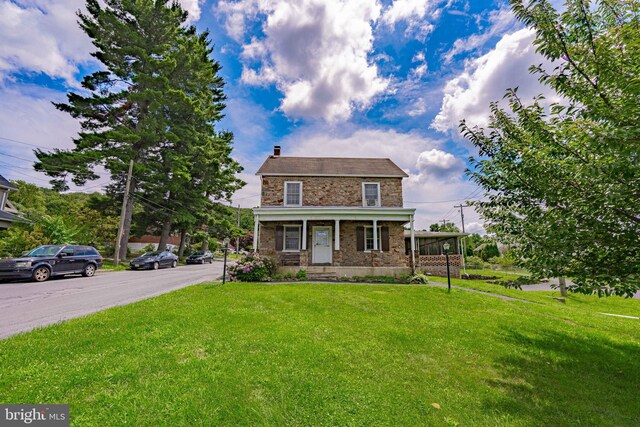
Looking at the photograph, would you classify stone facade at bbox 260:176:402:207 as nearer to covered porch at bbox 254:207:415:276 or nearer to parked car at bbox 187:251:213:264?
covered porch at bbox 254:207:415:276

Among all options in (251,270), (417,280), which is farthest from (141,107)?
(417,280)

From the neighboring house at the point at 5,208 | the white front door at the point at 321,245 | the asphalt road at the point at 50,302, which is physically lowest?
the asphalt road at the point at 50,302

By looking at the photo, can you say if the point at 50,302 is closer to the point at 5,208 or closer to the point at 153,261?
the point at 153,261

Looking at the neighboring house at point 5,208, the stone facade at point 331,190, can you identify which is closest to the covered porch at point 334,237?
the stone facade at point 331,190

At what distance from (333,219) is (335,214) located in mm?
299

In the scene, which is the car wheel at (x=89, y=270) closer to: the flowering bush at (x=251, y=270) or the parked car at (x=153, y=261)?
the parked car at (x=153, y=261)

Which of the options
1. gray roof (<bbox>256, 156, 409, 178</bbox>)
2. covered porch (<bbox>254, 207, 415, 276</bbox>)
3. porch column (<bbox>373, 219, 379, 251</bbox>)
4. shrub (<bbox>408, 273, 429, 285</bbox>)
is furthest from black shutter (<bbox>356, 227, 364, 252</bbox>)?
gray roof (<bbox>256, 156, 409, 178</bbox>)

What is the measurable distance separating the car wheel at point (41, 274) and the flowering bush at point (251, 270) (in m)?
7.84

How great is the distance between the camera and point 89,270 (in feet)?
45.9

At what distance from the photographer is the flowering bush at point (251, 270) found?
12844mm

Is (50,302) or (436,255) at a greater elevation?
(436,255)

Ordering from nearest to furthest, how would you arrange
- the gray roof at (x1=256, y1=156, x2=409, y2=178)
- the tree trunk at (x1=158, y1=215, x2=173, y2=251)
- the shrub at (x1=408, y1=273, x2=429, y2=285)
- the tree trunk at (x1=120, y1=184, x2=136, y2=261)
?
the shrub at (x1=408, y1=273, x2=429, y2=285), the gray roof at (x1=256, y1=156, x2=409, y2=178), the tree trunk at (x1=120, y1=184, x2=136, y2=261), the tree trunk at (x1=158, y1=215, x2=173, y2=251)

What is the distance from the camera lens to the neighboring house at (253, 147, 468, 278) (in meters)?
14.4

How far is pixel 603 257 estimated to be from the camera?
365 centimetres
